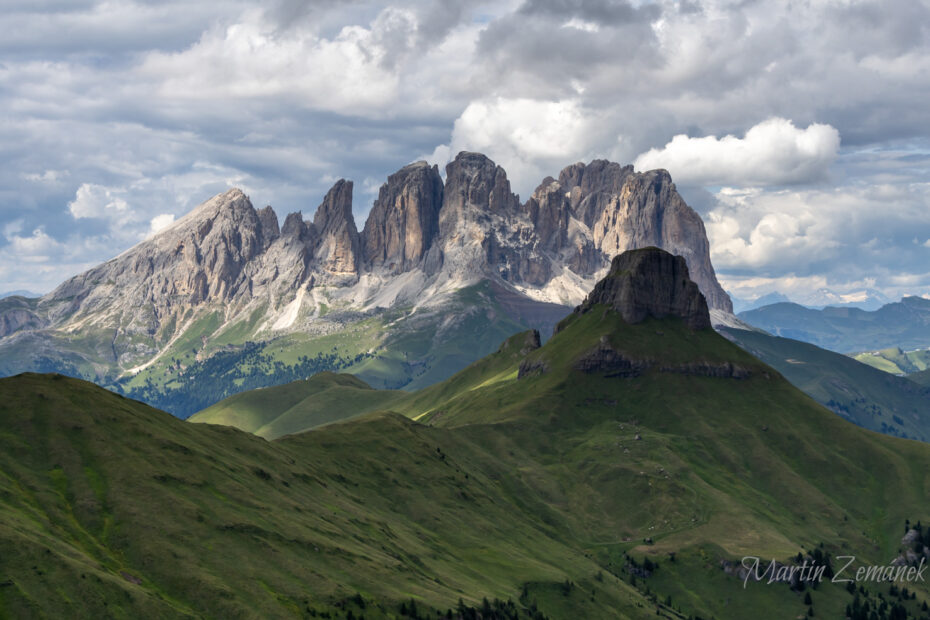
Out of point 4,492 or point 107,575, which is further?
point 4,492

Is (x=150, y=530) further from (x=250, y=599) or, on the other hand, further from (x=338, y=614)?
(x=338, y=614)

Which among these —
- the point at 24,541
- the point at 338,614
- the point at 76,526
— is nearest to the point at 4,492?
the point at 76,526

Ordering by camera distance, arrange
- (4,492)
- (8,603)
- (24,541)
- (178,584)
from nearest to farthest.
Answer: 1. (8,603)
2. (24,541)
3. (178,584)
4. (4,492)

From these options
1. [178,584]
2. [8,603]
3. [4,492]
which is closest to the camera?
[8,603]

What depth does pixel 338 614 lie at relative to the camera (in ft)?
647

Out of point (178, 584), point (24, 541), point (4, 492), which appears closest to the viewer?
point (24, 541)

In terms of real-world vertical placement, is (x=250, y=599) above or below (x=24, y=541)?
below

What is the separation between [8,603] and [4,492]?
48.7m

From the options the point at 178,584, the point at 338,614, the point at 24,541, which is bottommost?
the point at 338,614

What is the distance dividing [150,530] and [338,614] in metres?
48.5

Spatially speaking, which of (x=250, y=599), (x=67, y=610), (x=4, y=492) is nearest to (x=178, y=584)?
(x=250, y=599)

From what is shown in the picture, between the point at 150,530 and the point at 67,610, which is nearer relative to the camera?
the point at 67,610

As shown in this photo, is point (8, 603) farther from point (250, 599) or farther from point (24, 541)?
point (250, 599)

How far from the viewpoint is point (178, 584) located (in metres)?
183
